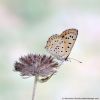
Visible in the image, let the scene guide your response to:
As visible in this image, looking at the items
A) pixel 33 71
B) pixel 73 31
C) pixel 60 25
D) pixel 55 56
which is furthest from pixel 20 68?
pixel 60 25

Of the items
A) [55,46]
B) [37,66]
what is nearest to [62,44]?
[55,46]

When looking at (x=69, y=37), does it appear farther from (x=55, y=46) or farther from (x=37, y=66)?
(x=37, y=66)

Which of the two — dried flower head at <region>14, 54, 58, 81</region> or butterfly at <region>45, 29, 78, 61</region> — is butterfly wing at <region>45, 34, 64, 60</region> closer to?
butterfly at <region>45, 29, 78, 61</region>

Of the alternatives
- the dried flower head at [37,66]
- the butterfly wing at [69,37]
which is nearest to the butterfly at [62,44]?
the butterfly wing at [69,37]

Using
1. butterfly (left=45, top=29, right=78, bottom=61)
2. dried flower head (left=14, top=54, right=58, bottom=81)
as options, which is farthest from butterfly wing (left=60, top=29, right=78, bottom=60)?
dried flower head (left=14, top=54, right=58, bottom=81)

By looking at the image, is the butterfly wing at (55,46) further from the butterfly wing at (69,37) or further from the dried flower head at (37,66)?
the dried flower head at (37,66)

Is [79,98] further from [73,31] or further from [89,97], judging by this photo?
[73,31]

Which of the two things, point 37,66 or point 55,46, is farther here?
point 55,46

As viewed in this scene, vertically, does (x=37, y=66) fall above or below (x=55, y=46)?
below
